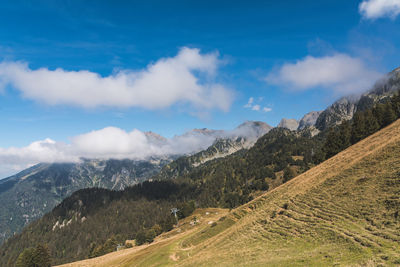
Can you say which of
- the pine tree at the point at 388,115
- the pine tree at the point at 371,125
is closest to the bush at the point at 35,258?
the pine tree at the point at 371,125

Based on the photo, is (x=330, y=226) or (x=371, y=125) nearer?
(x=330, y=226)

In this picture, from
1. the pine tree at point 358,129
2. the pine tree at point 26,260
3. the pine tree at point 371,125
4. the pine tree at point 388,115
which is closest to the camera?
the pine tree at point 388,115

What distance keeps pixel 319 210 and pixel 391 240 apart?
42.7 ft

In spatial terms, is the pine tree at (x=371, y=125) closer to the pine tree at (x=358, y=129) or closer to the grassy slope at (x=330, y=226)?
the pine tree at (x=358, y=129)

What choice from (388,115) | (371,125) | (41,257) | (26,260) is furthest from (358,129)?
(26,260)

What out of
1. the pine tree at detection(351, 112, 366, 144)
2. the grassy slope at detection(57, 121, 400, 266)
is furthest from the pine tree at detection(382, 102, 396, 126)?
the grassy slope at detection(57, 121, 400, 266)

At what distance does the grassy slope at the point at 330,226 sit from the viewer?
20.0 m

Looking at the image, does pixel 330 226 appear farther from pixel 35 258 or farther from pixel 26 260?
pixel 26 260

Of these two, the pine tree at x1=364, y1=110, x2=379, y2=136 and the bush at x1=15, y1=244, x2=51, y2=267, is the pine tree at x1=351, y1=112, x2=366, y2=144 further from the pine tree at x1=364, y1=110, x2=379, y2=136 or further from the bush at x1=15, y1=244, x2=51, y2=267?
the bush at x1=15, y1=244, x2=51, y2=267

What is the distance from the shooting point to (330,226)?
2612 cm

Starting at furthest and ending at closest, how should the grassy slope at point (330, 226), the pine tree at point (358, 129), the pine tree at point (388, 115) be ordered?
the pine tree at point (358, 129)
the pine tree at point (388, 115)
the grassy slope at point (330, 226)

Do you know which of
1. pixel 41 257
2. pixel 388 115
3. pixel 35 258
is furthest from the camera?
pixel 41 257

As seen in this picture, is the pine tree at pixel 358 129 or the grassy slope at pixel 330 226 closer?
the grassy slope at pixel 330 226

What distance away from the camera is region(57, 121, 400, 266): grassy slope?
65.7ft
